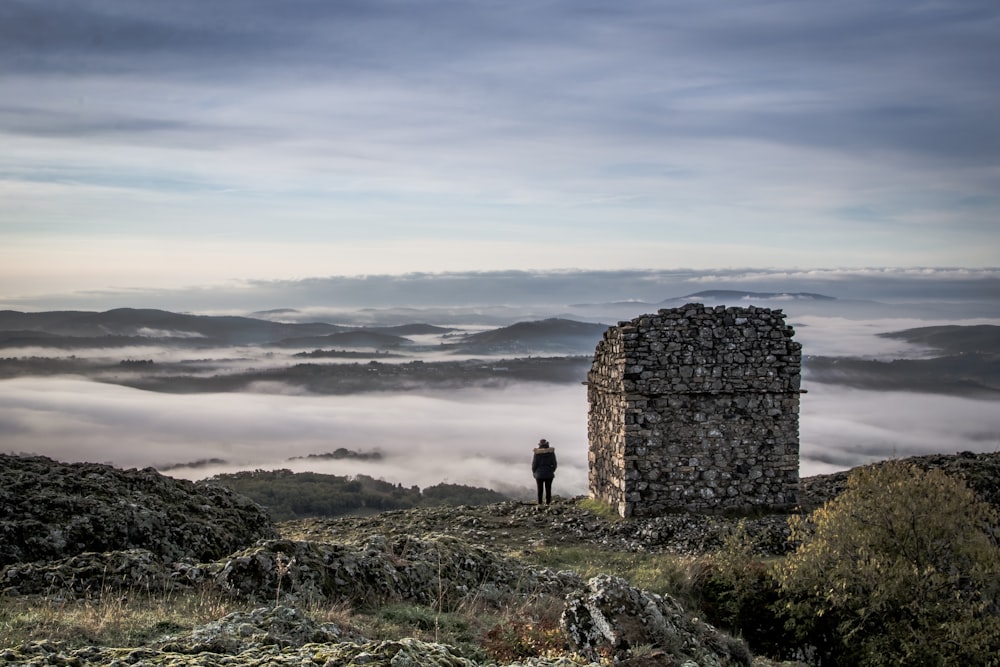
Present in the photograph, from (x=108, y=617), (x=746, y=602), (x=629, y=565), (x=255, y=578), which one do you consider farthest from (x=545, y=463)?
(x=108, y=617)

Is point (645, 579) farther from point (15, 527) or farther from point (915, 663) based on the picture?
point (15, 527)

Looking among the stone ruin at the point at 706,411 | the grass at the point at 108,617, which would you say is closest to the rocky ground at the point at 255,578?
the grass at the point at 108,617

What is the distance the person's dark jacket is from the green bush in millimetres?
10467

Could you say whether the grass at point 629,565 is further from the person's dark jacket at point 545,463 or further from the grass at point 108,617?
the grass at point 108,617

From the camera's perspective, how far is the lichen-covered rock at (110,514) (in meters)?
9.48

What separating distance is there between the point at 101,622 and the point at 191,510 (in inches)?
200

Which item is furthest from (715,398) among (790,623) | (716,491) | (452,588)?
(452,588)

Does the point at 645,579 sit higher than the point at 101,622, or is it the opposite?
the point at 101,622

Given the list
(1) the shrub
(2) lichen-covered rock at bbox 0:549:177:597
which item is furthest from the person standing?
(2) lichen-covered rock at bbox 0:549:177:597

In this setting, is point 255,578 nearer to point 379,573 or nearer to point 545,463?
point 379,573

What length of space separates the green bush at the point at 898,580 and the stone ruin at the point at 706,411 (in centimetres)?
735

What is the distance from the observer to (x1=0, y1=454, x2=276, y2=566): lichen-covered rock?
9.48 meters

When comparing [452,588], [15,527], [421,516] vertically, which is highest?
[15,527]

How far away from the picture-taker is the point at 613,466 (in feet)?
66.2
